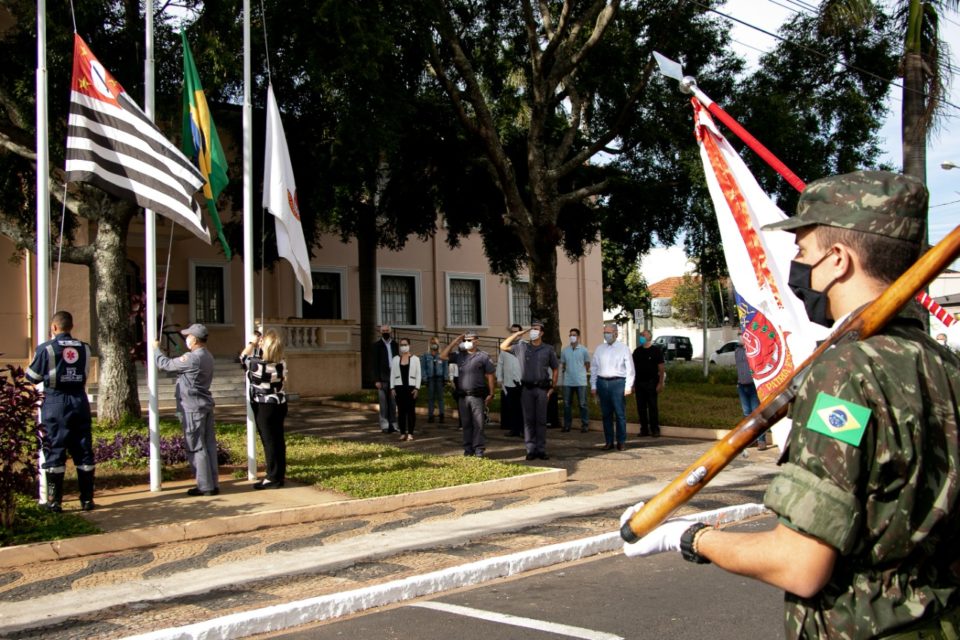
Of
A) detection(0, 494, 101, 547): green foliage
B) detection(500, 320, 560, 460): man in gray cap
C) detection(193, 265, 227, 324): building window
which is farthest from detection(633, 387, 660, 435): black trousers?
detection(193, 265, 227, 324): building window

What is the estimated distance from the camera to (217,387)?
22781 mm

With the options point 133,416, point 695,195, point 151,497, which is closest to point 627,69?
point 695,195

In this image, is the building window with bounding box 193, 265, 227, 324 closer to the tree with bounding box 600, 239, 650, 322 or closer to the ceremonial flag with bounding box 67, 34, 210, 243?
the ceremonial flag with bounding box 67, 34, 210, 243

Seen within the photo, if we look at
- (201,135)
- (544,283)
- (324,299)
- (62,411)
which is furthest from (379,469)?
(324,299)

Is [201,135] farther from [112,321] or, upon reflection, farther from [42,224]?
[112,321]

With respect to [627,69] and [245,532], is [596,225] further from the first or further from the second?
[245,532]

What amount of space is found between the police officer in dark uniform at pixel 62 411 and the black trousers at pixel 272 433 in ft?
6.67

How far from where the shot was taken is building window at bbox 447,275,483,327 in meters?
33.7

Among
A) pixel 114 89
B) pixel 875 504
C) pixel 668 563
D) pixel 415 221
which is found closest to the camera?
pixel 875 504

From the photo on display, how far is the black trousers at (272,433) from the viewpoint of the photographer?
35.3ft

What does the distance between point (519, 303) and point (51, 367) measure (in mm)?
27544

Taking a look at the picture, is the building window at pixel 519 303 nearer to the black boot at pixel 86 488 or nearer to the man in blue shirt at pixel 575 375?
the man in blue shirt at pixel 575 375

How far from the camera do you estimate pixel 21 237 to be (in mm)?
14852

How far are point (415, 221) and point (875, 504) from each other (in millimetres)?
21688
